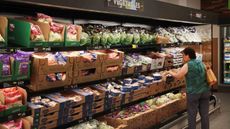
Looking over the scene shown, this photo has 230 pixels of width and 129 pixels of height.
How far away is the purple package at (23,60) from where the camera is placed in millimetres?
2822

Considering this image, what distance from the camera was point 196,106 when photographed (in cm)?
A: 513

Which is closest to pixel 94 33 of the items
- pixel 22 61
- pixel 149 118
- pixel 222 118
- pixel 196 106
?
pixel 22 61

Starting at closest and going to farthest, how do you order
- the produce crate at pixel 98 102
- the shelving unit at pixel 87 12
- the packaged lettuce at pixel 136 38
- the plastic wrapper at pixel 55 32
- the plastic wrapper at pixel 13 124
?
the plastic wrapper at pixel 13 124 → the shelving unit at pixel 87 12 → the plastic wrapper at pixel 55 32 → the produce crate at pixel 98 102 → the packaged lettuce at pixel 136 38

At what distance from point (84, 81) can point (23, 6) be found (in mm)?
1053

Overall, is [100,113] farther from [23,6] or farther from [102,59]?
[23,6]

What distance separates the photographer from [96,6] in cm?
346

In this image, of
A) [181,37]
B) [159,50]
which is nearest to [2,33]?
[159,50]

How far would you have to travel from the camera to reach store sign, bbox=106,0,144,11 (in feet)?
12.2

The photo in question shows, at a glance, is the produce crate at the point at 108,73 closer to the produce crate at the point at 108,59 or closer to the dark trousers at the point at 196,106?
the produce crate at the point at 108,59

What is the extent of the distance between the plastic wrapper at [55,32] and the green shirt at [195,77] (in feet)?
8.10

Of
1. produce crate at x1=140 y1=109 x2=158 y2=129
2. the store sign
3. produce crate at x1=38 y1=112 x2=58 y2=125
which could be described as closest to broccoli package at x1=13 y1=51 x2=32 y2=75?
produce crate at x1=38 y1=112 x2=58 y2=125

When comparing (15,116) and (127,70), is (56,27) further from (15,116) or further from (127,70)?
(127,70)

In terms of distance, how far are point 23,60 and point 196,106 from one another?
3.23m

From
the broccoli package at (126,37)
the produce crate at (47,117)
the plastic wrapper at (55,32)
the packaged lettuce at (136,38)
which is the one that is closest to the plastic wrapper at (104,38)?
the broccoli package at (126,37)
